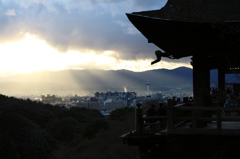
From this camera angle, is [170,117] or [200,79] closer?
[170,117]

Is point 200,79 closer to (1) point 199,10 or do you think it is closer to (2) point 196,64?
(2) point 196,64

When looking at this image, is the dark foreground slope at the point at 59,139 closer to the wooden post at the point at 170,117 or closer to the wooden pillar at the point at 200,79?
the wooden pillar at the point at 200,79

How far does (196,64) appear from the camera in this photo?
10.2 meters

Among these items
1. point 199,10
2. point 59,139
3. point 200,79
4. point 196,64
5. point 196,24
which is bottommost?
point 59,139

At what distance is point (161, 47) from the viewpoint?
11.3 metres

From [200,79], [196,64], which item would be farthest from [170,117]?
[196,64]

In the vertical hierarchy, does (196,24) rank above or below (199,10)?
below

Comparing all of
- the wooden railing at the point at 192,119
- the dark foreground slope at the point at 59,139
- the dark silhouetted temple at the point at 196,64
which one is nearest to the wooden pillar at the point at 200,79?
the dark silhouetted temple at the point at 196,64

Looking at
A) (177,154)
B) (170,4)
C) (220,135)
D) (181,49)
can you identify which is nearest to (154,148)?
(177,154)

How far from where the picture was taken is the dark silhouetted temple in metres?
8.88

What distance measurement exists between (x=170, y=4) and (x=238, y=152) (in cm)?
411

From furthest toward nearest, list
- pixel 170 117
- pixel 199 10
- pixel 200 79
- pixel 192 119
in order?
1. pixel 200 79
2. pixel 199 10
3. pixel 170 117
4. pixel 192 119

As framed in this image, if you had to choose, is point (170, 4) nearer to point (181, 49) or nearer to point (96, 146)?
point (181, 49)

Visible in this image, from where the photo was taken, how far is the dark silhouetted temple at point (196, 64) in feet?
29.1
